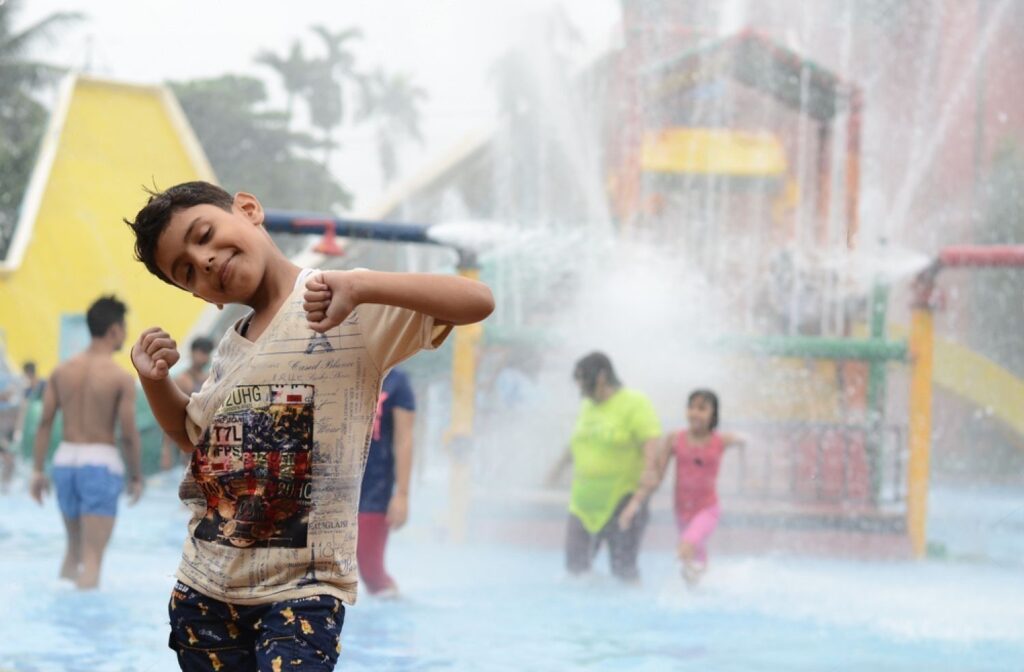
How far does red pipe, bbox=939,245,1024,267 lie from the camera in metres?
8.38

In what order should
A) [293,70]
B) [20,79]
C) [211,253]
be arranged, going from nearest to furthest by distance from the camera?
[211,253]
[20,79]
[293,70]

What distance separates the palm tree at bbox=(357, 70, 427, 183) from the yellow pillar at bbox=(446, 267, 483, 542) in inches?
1505

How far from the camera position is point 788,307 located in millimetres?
11250

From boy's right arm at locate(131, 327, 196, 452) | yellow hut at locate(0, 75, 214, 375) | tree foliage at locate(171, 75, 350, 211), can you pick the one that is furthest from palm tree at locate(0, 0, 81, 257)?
boy's right arm at locate(131, 327, 196, 452)

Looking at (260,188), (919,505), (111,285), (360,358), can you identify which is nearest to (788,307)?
(919,505)

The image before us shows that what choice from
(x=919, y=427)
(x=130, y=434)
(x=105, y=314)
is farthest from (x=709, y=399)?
(x=105, y=314)

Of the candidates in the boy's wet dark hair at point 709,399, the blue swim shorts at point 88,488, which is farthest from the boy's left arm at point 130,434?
the boy's wet dark hair at point 709,399

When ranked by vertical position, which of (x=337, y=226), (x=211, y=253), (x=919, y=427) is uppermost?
(x=337, y=226)

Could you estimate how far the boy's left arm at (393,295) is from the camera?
85.0 inches

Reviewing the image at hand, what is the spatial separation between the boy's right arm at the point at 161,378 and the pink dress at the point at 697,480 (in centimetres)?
483

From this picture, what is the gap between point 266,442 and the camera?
7.95ft

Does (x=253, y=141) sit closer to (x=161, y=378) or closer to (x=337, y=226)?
(x=337, y=226)

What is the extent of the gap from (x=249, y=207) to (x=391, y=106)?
153ft

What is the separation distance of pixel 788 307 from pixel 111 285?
13841 millimetres
